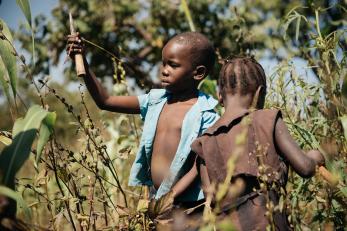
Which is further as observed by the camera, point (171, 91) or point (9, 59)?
point (171, 91)

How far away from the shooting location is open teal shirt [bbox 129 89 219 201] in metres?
2.09

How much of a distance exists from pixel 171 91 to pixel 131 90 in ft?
7.73

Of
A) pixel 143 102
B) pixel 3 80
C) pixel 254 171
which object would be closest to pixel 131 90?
pixel 143 102

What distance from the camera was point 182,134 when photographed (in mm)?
2133

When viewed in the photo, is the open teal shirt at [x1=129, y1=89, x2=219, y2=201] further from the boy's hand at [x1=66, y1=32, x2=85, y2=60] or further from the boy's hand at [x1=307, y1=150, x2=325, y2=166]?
the boy's hand at [x1=307, y1=150, x2=325, y2=166]

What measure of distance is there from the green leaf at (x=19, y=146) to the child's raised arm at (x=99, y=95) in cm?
66

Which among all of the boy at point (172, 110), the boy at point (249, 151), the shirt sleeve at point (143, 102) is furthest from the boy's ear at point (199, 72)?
the boy at point (249, 151)

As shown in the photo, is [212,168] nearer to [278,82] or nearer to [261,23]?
[278,82]

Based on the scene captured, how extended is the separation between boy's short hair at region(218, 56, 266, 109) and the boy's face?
0.39 metres

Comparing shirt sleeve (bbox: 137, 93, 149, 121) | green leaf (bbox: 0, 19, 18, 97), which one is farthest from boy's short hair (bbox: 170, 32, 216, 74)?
A: green leaf (bbox: 0, 19, 18, 97)

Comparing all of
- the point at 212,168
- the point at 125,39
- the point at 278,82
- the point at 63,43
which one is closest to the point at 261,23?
the point at 125,39

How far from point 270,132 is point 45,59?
6566 mm

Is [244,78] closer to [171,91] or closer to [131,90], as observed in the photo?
[171,91]

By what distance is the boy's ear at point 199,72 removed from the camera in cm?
224
